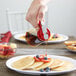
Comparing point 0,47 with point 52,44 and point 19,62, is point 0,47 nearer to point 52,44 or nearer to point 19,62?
point 19,62

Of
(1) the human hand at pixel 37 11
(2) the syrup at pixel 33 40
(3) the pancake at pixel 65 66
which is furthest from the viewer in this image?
(2) the syrup at pixel 33 40

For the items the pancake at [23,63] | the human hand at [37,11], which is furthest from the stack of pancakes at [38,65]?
the human hand at [37,11]

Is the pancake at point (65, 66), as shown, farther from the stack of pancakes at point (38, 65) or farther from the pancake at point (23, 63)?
the pancake at point (23, 63)

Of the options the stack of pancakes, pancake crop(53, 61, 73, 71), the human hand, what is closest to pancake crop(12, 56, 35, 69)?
the stack of pancakes

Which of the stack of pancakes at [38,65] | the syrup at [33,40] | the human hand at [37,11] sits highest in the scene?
the human hand at [37,11]

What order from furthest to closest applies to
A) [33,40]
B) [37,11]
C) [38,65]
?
[33,40]
[37,11]
[38,65]

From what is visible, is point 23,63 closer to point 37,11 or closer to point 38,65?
point 38,65

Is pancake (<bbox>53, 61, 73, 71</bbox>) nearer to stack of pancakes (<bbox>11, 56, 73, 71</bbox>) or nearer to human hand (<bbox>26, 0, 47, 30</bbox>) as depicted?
stack of pancakes (<bbox>11, 56, 73, 71</bbox>)

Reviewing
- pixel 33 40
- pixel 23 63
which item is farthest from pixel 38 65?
pixel 33 40

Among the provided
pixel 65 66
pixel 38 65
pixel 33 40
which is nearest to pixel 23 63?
pixel 38 65

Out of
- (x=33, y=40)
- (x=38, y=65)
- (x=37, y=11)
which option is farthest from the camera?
(x=33, y=40)

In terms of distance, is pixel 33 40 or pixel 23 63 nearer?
pixel 23 63

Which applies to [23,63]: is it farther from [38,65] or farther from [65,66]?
[65,66]

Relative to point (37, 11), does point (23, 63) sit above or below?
below
